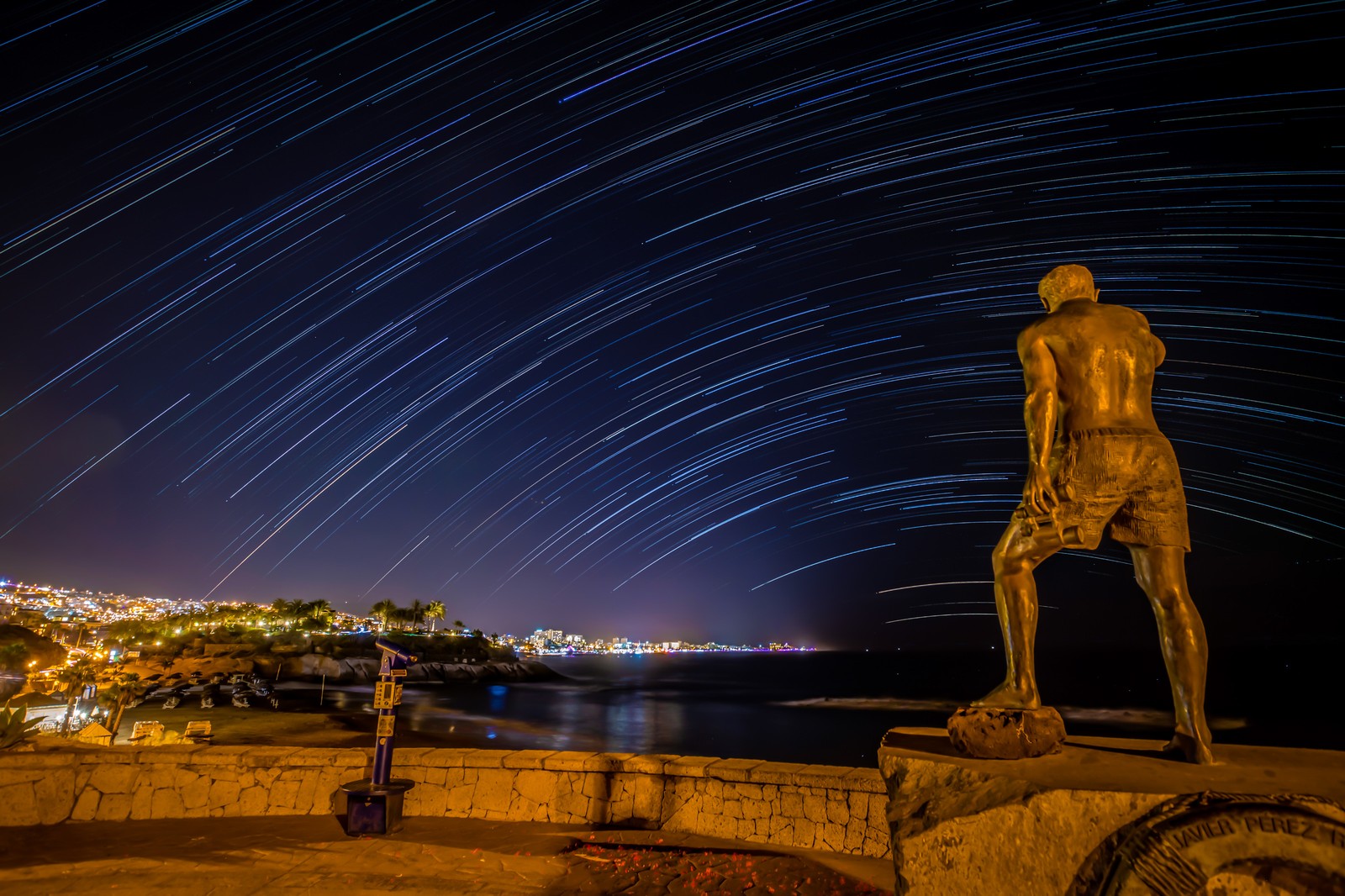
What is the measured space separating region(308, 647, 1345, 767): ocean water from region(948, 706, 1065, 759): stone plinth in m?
25.4

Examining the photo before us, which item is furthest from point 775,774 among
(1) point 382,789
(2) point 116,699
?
(2) point 116,699

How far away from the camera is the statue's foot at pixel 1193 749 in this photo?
3.23 metres

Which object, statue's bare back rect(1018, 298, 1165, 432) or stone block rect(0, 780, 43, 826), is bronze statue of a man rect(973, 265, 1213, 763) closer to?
statue's bare back rect(1018, 298, 1165, 432)

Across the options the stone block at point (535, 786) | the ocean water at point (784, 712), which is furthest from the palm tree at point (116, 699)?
the ocean water at point (784, 712)

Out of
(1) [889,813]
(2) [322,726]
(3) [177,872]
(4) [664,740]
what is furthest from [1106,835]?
(4) [664,740]

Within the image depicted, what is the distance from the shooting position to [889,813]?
321cm

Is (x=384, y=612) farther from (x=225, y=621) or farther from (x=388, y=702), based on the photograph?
(x=388, y=702)

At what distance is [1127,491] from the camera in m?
3.52

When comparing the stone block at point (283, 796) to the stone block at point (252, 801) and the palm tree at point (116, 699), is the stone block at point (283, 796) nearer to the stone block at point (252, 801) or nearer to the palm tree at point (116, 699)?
the stone block at point (252, 801)

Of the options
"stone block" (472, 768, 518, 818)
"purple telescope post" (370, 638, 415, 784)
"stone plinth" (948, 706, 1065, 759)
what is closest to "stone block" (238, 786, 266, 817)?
"purple telescope post" (370, 638, 415, 784)

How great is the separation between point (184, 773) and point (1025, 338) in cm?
875

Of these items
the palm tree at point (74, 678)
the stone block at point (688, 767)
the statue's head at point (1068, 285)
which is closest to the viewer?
the statue's head at point (1068, 285)

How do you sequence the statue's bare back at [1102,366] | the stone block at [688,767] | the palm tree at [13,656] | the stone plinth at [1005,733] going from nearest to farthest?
1. the stone plinth at [1005,733]
2. the statue's bare back at [1102,366]
3. the stone block at [688,767]
4. the palm tree at [13,656]

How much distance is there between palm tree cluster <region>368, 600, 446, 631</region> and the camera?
377ft
